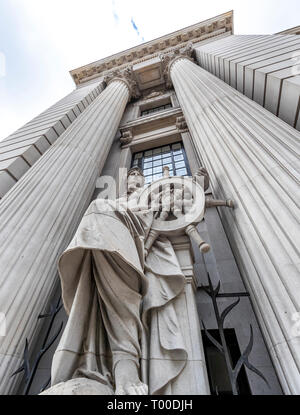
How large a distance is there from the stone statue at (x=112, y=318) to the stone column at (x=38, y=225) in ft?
4.37

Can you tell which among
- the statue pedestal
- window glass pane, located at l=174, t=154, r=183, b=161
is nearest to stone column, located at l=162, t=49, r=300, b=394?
the statue pedestal

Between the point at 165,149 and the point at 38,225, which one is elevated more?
the point at 38,225

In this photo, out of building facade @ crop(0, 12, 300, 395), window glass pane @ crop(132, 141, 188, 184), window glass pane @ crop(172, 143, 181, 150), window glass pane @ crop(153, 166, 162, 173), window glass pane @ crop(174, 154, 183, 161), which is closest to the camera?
building facade @ crop(0, 12, 300, 395)

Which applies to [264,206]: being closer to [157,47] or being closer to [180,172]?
[180,172]

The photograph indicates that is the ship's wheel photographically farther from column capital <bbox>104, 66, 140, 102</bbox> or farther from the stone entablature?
the stone entablature

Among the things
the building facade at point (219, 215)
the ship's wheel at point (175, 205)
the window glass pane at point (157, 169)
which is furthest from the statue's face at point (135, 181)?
the window glass pane at point (157, 169)

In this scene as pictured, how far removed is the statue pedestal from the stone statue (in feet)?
0.24

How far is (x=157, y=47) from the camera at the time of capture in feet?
47.1

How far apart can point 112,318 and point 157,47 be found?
57.8 ft

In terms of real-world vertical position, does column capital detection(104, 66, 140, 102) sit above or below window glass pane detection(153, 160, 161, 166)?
above

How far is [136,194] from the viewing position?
436cm

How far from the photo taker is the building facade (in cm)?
228

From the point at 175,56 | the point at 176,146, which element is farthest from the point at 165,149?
the point at 175,56
